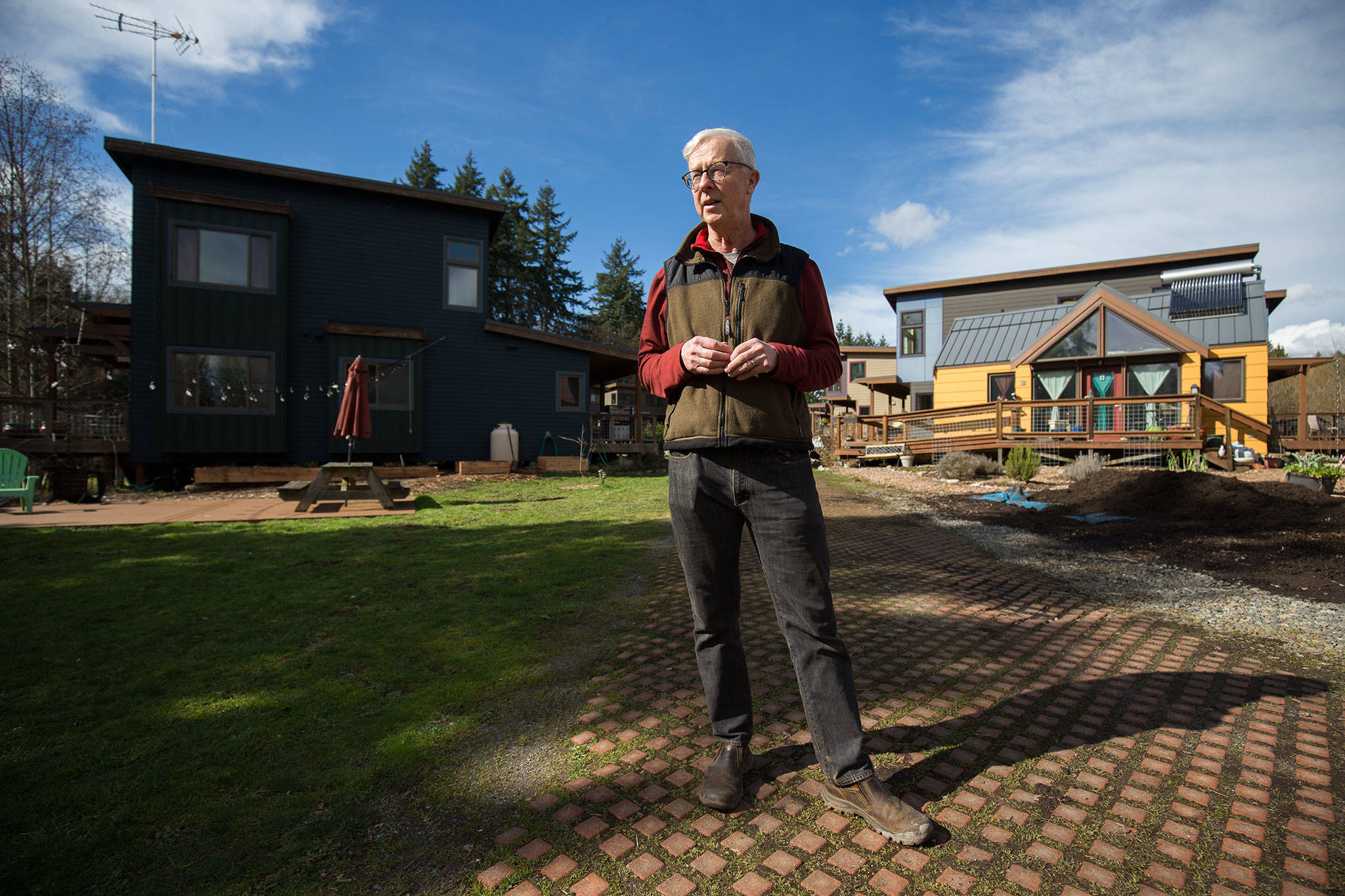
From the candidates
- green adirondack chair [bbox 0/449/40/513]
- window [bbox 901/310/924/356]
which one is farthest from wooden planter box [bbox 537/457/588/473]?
window [bbox 901/310/924/356]

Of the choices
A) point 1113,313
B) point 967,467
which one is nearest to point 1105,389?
point 1113,313

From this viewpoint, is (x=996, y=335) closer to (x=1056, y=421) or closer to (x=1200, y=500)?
(x=1056, y=421)

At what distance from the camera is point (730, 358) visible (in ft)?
6.28

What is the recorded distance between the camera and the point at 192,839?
1860mm

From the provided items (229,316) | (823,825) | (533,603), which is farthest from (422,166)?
(823,825)

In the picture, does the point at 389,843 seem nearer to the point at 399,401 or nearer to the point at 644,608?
the point at 644,608

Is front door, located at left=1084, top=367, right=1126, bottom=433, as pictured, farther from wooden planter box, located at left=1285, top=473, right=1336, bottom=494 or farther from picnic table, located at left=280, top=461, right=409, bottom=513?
picnic table, located at left=280, top=461, right=409, bottom=513

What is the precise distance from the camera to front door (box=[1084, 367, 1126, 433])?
16094 millimetres

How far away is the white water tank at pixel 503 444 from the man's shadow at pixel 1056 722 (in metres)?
14.6

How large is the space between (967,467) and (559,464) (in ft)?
32.9

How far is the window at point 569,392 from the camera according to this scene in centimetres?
1756

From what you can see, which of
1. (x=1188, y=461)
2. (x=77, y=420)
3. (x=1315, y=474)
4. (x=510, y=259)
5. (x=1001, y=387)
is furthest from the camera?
(x=510, y=259)

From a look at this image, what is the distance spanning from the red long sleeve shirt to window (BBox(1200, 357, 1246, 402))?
20.1 m

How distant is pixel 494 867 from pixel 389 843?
1.18 ft
